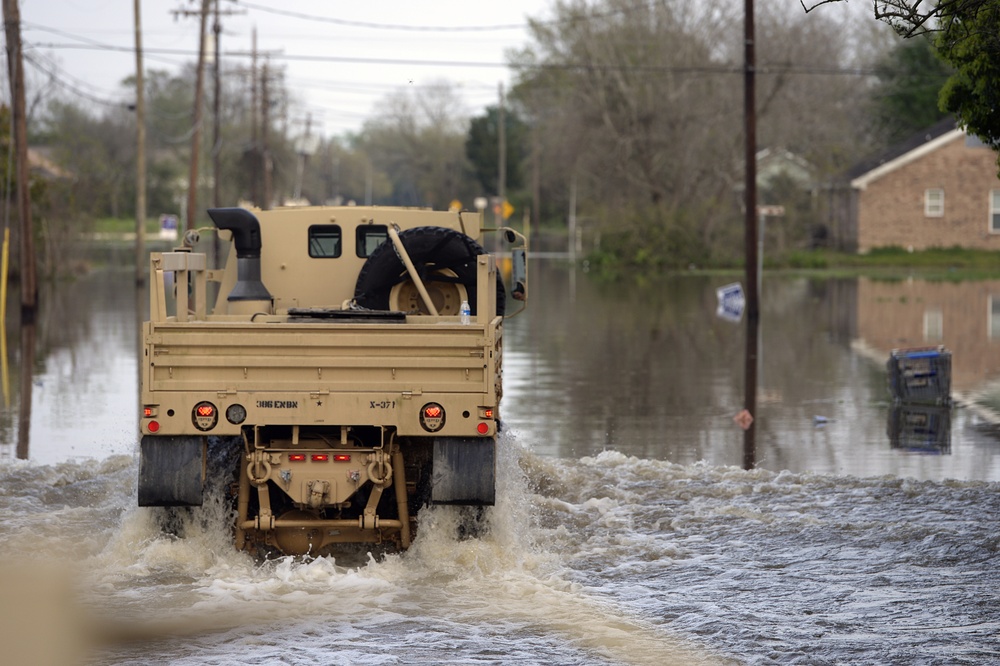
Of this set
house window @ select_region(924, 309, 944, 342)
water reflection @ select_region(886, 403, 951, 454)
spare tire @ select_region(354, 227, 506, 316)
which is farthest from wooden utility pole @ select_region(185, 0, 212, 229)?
spare tire @ select_region(354, 227, 506, 316)

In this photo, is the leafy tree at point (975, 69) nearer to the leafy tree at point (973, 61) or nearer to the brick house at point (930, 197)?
the leafy tree at point (973, 61)

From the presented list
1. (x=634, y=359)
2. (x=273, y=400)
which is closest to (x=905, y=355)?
(x=634, y=359)

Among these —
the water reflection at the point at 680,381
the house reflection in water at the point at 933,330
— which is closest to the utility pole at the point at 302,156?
the house reflection in water at the point at 933,330

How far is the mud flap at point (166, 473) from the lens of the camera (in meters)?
8.14

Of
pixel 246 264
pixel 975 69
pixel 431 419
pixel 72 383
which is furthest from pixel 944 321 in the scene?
pixel 431 419

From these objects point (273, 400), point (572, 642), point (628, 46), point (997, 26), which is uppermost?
point (628, 46)

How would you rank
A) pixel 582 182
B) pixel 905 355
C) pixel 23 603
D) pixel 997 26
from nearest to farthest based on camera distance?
pixel 23 603 < pixel 997 26 < pixel 905 355 < pixel 582 182

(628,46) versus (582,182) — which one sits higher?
(628,46)

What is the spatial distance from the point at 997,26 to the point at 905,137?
197ft

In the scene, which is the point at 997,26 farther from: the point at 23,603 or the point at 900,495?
the point at 23,603

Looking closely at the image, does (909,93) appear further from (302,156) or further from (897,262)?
(302,156)

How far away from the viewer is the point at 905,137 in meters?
66.9

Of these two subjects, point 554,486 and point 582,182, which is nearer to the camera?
point 554,486

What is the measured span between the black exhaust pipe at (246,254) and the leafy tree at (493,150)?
84.0 meters
